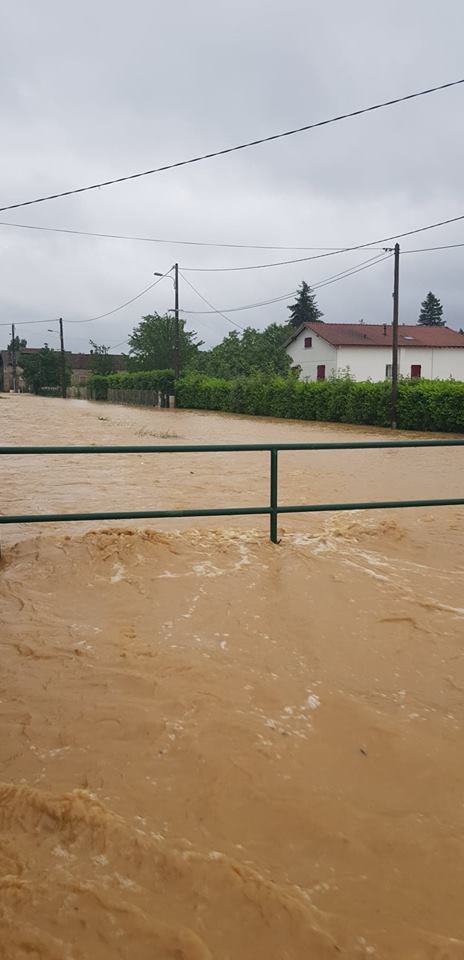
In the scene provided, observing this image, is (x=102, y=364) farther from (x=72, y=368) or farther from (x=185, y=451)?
(x=185, y=451)

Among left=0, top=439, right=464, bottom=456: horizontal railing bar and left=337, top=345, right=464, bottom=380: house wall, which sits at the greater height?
→ left=337, top=345, right=464, bottom=380: house wall

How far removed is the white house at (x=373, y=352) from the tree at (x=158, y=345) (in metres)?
18.2

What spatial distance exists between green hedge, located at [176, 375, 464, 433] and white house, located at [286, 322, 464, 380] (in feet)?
27.6

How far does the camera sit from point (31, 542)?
6.22 meters

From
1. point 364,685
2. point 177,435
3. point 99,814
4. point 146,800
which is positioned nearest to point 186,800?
point 146,800

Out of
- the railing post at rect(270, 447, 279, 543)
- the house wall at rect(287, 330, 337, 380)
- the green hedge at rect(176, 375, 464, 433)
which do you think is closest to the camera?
the railing post at rect(270, 447, 279, 543)

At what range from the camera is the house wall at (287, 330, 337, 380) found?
46500mm

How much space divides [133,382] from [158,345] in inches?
533

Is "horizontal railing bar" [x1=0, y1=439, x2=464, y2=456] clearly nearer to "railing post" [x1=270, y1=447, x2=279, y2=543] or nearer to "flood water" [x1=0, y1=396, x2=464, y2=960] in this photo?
"railing post" [x1=270, y1=447, x2=279, y2=543]

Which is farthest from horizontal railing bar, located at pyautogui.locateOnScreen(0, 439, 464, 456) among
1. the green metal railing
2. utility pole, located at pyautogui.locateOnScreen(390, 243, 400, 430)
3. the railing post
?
utility pole, located at pyautogui.locateOnScreen(390, 243, 400, 430)

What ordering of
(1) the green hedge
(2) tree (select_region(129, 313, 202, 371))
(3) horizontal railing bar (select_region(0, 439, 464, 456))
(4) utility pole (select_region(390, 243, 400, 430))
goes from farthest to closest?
(2) tree (select_region(129, 313, 202, 371))
(4) utility pole (select_region(390, 243, 400, 430))
(1) the green hedge
(3) horizontal railing bar (select_region(0, 439, 464, 456))

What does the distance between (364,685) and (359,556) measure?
2716mm


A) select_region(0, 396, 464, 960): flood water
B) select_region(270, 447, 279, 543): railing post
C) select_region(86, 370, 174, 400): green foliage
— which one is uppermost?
select_region(86, 370, 174, 400): green foliage

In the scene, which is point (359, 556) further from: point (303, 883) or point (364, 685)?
point (303, 883)
